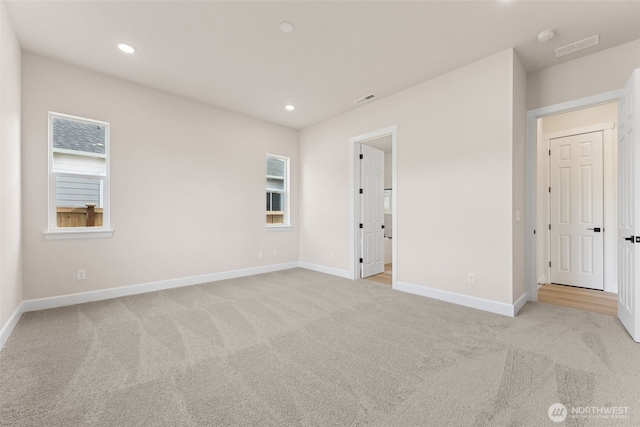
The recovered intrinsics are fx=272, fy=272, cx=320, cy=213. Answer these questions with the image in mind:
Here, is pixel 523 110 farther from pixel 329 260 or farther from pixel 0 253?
pixel 0 253

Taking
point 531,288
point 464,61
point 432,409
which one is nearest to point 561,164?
point 531,288

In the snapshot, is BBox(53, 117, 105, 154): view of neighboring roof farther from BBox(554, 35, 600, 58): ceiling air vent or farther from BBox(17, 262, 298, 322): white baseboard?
BBox(554, 35, 600, 58): ceiling air vent

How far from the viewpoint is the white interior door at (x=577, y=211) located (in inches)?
163

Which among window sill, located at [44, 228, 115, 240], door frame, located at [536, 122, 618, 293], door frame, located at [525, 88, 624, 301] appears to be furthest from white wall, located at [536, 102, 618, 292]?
window sill, located at [44, 228, 115, 240]

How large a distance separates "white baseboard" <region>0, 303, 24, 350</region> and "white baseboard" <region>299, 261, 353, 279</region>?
4.07 meters

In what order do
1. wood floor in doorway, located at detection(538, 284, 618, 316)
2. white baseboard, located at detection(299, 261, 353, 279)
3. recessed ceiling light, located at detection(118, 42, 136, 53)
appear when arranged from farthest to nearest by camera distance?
white baseboard, located at detection(299, 261, 353, 279) → wood floor in doorway, located at detection(538, 284, 618, 316) → recessed ceiling light, located at detection(118, 42, 136, 53)

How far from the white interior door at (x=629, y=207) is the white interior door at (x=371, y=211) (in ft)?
10.4

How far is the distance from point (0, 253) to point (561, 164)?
7.11m

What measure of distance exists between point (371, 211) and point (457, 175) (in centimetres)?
194

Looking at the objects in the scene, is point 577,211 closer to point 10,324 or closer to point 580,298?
point 580,298

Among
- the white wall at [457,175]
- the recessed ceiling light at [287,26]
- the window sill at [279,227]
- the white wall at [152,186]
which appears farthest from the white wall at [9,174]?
the white wall at [457,175]

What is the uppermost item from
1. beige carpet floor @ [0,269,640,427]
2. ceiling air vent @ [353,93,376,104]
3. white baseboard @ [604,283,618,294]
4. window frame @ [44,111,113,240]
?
ceiling air vent @ [353,93,376,104]

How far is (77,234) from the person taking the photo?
11.3ft

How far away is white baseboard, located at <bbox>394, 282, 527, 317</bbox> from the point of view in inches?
121
